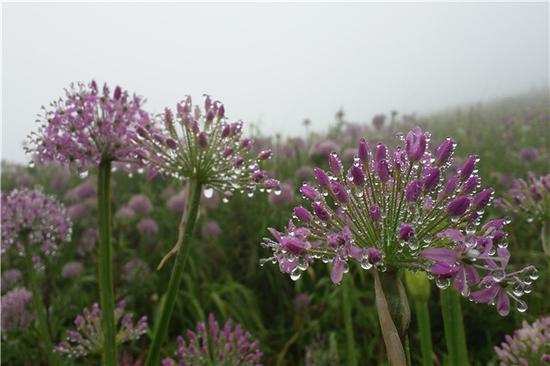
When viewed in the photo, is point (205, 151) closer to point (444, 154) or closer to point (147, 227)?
point (444, 154)

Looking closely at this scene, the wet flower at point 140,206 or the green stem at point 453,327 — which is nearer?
the green stem at point 453,327

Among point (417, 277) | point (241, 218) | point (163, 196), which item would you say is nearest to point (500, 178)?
point (241, 218)

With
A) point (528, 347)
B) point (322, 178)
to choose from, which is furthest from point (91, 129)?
point (528, 347)

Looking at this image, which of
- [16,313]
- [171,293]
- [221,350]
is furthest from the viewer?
[16,313]

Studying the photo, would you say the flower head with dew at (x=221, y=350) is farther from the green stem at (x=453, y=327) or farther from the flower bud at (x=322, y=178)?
the flower bud at (x=322, y=178)

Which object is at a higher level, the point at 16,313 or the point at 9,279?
the point at 9,279

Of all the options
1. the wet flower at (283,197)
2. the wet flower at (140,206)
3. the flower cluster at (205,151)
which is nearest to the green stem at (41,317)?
the flower cluster at (205,151)

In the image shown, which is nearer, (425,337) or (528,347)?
(425,337)
